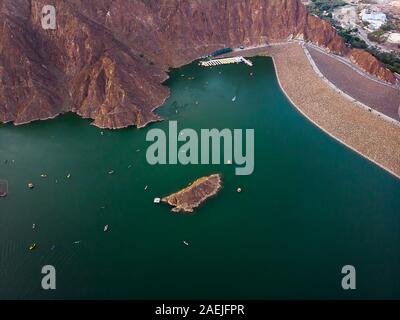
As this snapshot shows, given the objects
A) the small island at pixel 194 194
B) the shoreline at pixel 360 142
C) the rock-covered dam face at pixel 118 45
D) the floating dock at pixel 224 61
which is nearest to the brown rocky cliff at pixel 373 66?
the rock-covered dam face at pixel 118 45

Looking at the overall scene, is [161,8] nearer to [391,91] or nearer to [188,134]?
[188,134]

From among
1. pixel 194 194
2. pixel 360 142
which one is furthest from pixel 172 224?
pixel 360 142

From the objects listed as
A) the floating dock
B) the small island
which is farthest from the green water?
the floating dock

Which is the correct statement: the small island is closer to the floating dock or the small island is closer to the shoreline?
the shoreline

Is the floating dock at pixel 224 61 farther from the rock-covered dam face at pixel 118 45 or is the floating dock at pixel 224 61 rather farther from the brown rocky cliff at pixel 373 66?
the brown rocky cliff at pixel 373 66

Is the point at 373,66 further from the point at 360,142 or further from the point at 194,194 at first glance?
the point at 194,194

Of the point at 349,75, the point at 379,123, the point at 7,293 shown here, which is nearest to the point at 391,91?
the point at 349,75
